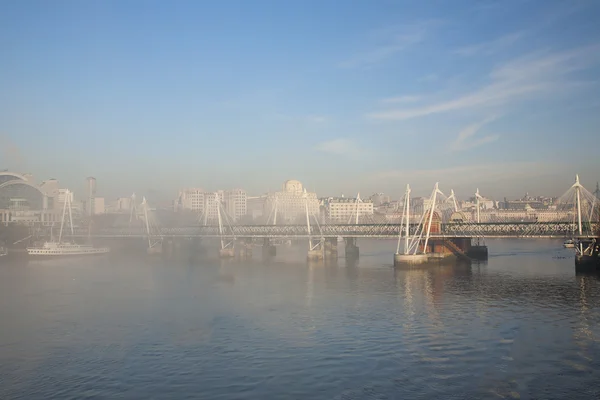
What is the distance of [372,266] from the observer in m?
45.5

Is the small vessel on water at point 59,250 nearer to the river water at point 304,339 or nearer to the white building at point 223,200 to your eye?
the river water at point 304,339

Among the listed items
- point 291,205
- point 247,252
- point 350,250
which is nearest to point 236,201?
point 291,205

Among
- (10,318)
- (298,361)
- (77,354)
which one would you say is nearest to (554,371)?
(298,361)

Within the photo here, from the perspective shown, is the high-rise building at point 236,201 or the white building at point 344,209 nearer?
the white building at point 344,209

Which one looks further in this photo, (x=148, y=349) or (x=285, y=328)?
(x=285, y=328)

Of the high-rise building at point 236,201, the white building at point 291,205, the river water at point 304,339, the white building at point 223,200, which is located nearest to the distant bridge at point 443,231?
the river water at point 304,339

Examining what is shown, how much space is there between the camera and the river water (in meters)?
13.6

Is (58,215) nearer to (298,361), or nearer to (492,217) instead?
(298,361)

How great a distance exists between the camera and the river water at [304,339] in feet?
44.7

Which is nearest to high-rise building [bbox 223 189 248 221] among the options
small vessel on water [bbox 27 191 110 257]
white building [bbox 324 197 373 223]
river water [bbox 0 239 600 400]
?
white building [bbox 324 197 373 223]

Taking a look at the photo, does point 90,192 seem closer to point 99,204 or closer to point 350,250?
point 99,204

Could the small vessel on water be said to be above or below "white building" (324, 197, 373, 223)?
below

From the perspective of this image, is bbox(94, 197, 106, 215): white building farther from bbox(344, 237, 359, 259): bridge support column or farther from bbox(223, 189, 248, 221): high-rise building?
bbox(344, 237, 359, 259): bridge support column

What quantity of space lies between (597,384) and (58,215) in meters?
89.6
